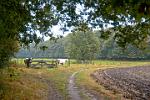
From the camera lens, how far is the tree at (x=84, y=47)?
4272 inches

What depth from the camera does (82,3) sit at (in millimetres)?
16906

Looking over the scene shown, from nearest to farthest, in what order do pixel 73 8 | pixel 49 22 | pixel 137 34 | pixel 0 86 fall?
1. pixel 137 34
2. pixel 73 8
3. pixel 49 22
4. pixel 0 86

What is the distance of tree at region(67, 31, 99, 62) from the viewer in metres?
108

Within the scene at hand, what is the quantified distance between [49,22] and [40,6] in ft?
5.88

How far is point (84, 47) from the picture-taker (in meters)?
110

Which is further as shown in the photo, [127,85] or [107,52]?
[107,52]

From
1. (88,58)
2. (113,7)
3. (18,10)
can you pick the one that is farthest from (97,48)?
(113,7)

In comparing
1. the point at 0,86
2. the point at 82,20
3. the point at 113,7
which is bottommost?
the point at 0,86

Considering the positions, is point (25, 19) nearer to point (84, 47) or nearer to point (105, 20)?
point (105, 20)

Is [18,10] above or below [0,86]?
above

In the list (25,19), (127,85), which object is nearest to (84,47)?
(127,85)

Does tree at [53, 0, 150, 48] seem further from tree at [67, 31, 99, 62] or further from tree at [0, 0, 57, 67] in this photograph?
tree at [67, 31, 99, 62]

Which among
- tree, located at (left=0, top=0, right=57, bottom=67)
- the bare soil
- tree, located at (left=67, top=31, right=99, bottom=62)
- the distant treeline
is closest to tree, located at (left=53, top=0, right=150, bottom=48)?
tree, located at (left=0, top=0, right=57, bottom=67)

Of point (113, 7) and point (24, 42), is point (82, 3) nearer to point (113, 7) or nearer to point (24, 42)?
point (24, 42)
